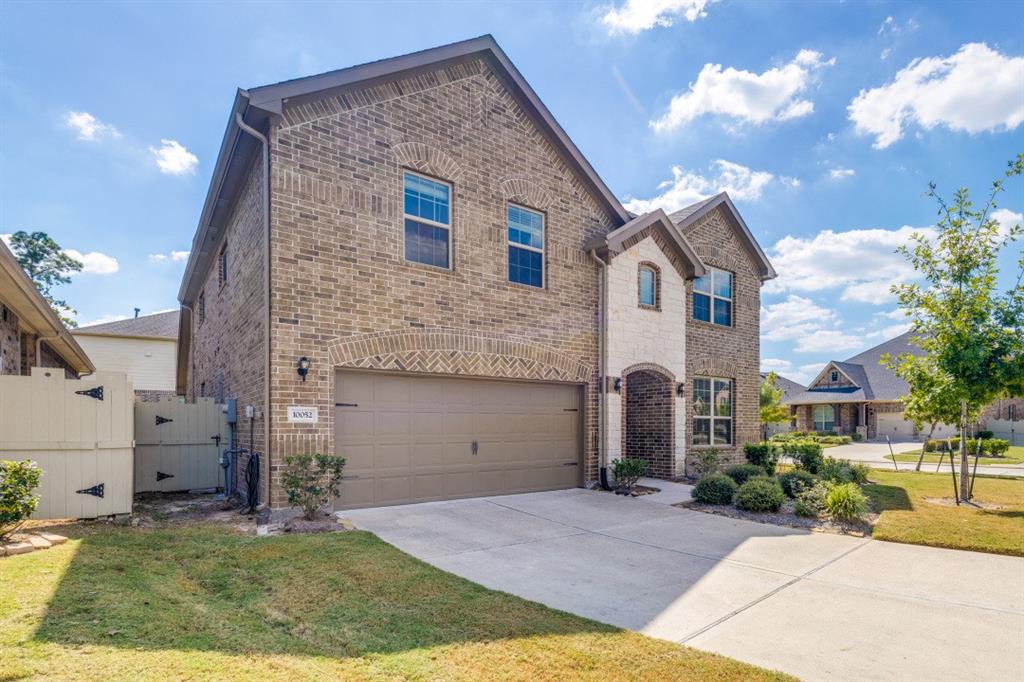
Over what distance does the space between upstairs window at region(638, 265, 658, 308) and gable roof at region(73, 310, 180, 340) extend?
82.5 ft

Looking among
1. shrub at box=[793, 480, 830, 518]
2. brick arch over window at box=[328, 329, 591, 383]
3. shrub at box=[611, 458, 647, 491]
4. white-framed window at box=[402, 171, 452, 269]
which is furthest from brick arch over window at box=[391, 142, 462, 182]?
shrub at box=[793, 480, 830, 518]

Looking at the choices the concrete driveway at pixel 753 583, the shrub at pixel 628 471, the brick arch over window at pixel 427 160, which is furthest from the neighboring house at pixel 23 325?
the shrub at pixel 628 471

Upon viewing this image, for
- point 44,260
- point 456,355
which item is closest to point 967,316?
point 456,355

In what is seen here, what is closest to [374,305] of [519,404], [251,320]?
[251,320]

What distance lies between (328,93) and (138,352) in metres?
25.5

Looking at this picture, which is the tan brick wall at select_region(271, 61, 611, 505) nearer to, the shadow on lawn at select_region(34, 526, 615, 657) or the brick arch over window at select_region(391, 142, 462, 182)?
the brick arch over window at select_region(391, 142, 462, 182)

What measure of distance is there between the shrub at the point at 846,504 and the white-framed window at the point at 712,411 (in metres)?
5.64

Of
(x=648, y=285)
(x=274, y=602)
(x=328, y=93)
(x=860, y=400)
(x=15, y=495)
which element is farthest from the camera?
(x=860, y=400)

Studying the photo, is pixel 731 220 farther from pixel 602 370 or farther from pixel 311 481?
pixel 311 481

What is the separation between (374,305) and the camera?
8992mm

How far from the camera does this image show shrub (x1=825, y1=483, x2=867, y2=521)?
8.83m

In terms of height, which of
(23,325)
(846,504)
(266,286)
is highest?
(266,286)

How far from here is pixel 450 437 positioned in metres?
9.87

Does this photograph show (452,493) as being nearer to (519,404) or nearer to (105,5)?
(519,404)
